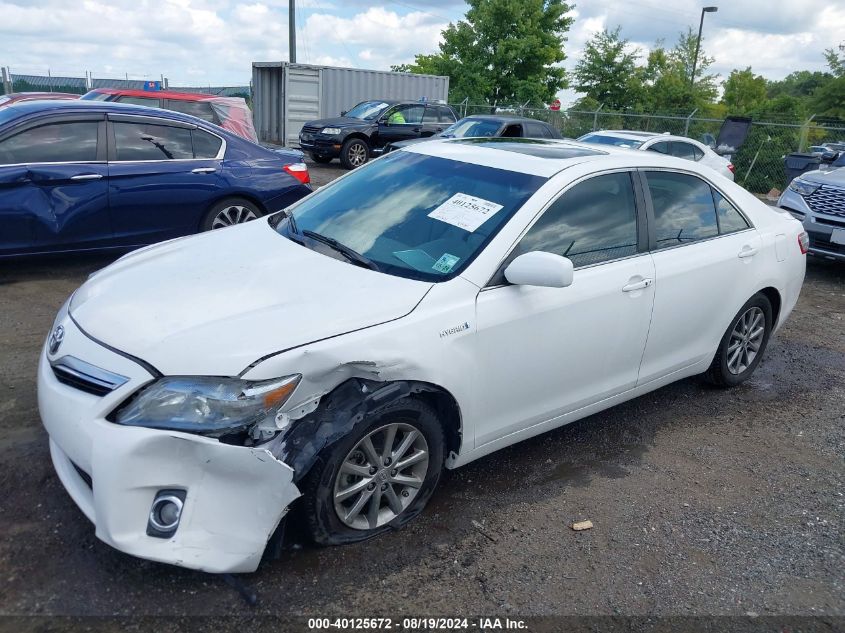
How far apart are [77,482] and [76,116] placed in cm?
466

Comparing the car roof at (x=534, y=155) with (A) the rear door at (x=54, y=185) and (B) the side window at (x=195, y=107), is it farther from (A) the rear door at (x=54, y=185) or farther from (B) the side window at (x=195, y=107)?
(B) the side window at (x=195, y=107)

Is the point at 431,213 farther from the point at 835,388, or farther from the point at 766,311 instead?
the point at 835,388

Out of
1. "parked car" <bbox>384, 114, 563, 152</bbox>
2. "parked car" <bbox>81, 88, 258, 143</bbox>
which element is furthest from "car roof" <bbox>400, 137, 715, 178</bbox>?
"parked car" <bbox>384, 114, 563, 152</bbox>

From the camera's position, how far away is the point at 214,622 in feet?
8.20

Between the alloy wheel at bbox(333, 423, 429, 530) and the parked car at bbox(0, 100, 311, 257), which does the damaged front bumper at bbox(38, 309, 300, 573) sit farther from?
the parked car at bbox(0, 100, 311, 257)

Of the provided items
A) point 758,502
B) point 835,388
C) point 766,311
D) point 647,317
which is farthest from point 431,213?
point 835,388

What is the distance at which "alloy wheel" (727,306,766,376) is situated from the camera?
475 centimetres

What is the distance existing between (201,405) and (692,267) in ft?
9.44

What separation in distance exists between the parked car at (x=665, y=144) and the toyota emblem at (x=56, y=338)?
Answer: 10.4 metres

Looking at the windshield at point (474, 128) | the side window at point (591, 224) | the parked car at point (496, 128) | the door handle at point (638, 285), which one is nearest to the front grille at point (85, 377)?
the side window at point (591, 224)

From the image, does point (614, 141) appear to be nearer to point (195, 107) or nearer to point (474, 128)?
point (474, 128)

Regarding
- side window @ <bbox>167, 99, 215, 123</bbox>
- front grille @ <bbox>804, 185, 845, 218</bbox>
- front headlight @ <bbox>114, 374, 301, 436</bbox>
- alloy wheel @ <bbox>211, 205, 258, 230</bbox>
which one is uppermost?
side window @ <bbox>167, 99, 215, 123</bbox>

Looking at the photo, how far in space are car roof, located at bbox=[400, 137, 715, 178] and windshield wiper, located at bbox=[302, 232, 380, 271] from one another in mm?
861

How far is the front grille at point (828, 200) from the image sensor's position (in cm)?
827
